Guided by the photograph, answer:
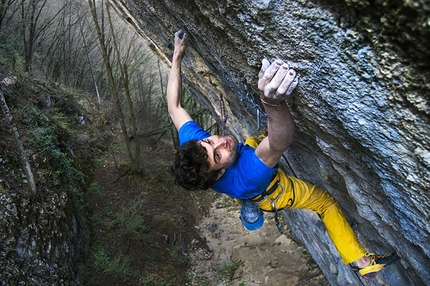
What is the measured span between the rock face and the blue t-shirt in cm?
45

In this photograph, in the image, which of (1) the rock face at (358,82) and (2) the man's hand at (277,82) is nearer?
(1) the rock face at (358,82)

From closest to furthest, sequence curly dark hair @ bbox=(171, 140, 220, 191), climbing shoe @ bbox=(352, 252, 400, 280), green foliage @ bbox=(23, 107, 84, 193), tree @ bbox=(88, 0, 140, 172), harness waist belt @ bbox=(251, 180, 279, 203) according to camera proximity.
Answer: curly dark hair @ bbox=(171, 140, 220, 191), climbing shoe @ bbox=(352, 252, 400, 280), harness waist belt @ bbox=(251, 180, 279, 203), green foliage @ bbox=(23, 107, 84, 193), tree @ bbox=(88, 0, 140, 172)

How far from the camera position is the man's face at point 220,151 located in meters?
2.58

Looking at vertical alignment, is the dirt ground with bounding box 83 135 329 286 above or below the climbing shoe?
below

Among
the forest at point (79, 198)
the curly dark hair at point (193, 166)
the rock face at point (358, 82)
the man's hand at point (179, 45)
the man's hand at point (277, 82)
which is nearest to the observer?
the rock face at point (358, 82)

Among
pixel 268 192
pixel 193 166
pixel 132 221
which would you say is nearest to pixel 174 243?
pixel 132 221

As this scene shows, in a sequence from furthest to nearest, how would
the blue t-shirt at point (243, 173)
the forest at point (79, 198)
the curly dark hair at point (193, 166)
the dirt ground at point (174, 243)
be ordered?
1. the dirt ground at point (174, 243)
2. the forest at point (79, 198)
3. the curly dark hair at point (193, 166)
4. the blue t-shirt at point (243, 173)

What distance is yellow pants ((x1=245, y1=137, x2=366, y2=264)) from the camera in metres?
3.00

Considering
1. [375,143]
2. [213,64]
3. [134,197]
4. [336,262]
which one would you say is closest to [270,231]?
[336,262]

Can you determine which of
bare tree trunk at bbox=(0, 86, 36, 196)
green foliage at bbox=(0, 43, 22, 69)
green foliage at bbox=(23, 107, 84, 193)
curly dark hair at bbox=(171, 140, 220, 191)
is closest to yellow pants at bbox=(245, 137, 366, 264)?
curly dark hair at bbox=(171, 140, 220, 191)

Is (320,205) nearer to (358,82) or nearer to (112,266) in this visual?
(358,82)

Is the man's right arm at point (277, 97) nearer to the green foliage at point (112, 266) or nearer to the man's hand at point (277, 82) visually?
the man's hand at point (277, 82)

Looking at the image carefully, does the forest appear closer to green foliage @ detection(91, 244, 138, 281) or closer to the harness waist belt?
green foliage @ detection(91, 244, 138, 281)

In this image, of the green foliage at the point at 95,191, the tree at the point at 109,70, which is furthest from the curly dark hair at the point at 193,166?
the green foliage at the point at 95,191
